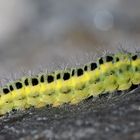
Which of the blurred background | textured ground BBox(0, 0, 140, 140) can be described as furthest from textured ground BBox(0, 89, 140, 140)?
the blurred background

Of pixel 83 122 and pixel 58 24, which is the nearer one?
pixel 83 122

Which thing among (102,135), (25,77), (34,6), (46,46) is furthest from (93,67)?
(34,6)

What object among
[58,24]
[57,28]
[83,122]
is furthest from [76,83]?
[58,24]

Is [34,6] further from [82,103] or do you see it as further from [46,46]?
[82,103]

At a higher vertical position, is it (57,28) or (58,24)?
(58,24)

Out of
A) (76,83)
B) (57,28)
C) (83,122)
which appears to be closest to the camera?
(83,122)

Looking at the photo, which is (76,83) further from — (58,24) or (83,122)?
(58,24)

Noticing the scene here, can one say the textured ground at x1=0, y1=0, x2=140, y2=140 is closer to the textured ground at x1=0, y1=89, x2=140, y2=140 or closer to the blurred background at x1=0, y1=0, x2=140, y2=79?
the blurred background at x1=0, y1=0, x2=140, y2=79
